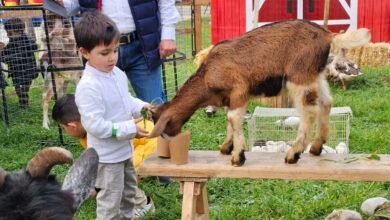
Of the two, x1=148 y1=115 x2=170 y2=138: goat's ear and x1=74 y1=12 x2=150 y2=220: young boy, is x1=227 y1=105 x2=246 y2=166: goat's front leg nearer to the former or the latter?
x1=148 y1=115 x2=170 y2=138: goat's ear

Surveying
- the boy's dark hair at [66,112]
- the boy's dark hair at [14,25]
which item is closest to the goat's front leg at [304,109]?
the boy's dark hair at [66,112]

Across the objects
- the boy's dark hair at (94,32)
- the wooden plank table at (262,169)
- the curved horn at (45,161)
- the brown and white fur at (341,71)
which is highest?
the boy's dark hair at (94,32)

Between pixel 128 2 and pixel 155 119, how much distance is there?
3.85ft

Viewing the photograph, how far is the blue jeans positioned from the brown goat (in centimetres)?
104

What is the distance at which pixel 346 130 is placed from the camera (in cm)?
545

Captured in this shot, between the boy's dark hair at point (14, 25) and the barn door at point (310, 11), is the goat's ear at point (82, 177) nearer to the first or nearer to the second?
the boy's dark hair at point (14, 25)

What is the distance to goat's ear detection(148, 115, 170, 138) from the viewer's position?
3354 millimetres

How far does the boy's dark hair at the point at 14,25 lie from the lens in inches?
299

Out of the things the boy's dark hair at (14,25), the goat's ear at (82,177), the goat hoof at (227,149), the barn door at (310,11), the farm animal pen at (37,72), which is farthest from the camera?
the barn door at (310,11)

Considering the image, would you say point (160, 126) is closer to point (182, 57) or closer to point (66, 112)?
point (66, 112)

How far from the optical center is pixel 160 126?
133 inches

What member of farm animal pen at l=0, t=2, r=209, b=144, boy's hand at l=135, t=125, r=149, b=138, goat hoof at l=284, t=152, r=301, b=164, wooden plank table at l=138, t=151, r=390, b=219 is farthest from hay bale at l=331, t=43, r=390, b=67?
boy's hand at l=135, t=125, r=149, b=138

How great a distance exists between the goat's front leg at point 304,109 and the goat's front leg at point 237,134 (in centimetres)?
30

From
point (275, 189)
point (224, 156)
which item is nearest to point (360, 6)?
point (275, 189)
